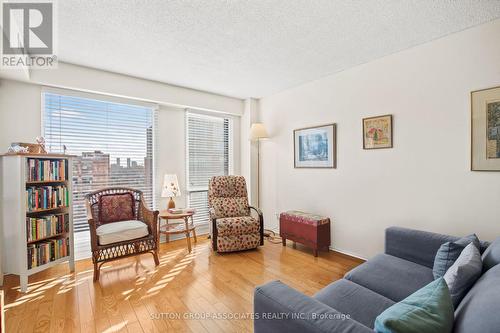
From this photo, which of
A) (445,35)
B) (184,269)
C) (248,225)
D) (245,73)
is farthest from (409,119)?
(184,269)

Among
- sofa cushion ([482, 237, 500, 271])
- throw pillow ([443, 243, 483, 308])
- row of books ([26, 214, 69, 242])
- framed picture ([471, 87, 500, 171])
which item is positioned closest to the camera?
throw pillow ([443, 243, 483, 308])

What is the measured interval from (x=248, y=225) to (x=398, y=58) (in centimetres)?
280

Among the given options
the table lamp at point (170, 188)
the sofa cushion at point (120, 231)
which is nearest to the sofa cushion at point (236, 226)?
the table lamp at point (170, 188)

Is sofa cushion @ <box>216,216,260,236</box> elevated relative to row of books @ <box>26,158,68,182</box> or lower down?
lower down

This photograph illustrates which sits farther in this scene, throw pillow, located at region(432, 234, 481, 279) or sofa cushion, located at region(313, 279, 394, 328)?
throw pillow, located at region(432, 234, 481, 279)

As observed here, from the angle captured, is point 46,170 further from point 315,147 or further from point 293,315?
point 315,147

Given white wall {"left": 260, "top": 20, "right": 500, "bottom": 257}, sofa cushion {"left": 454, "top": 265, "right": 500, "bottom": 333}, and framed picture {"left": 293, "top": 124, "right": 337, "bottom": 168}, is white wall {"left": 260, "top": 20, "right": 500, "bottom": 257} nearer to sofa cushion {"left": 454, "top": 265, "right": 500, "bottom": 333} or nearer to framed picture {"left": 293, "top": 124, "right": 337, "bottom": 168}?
framed picture {"left": 293, "top": 124, "right": 337, "bottom": 168}

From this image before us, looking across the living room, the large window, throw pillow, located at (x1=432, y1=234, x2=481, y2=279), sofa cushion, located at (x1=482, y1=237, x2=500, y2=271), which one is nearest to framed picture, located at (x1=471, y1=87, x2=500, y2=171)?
the living room

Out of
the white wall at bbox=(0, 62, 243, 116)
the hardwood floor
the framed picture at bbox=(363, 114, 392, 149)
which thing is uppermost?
the white wall at bbox=(0, 62, 243, 116)

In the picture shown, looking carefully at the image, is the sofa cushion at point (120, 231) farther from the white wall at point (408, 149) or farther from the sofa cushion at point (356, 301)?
the white wall at point (408, 149)

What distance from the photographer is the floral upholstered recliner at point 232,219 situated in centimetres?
324

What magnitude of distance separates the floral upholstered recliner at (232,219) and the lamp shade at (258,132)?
0.79m

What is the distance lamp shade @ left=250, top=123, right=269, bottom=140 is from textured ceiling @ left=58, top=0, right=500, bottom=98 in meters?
1.06

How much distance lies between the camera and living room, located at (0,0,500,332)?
1.77 m
